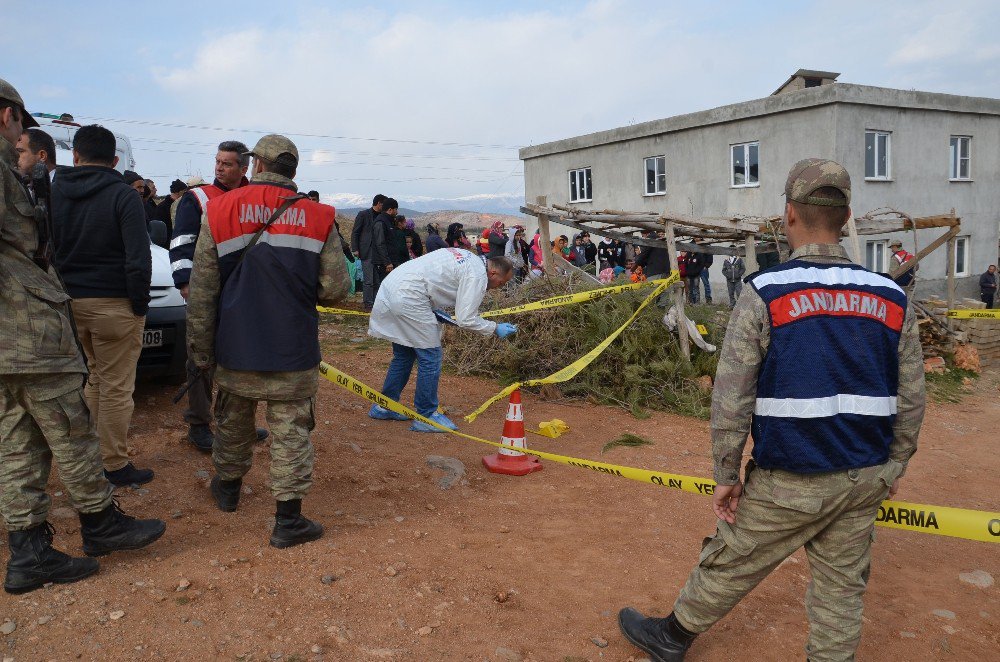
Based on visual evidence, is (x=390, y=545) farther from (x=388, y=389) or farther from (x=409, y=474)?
(x=388, y=389)

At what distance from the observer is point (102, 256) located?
13.0 feet

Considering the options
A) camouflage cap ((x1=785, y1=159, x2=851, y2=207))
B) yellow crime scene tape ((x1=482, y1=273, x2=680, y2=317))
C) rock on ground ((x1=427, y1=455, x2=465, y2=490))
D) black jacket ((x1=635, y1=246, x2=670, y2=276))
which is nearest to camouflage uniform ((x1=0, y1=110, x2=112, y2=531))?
rock on ground ((x1=427, y1=455, x2=465, y2=490))

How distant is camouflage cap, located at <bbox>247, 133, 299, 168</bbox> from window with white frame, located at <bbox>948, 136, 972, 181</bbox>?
21983mm

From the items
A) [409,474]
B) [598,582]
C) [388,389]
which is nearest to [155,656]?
[598,582]

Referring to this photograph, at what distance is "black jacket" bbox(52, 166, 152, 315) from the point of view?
3.88 m

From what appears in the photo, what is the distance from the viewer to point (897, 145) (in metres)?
19.0

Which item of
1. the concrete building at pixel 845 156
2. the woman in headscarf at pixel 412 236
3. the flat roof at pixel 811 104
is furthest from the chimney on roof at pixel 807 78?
the woman in headscarf at pixel 412 236

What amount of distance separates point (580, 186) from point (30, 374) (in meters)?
23.4

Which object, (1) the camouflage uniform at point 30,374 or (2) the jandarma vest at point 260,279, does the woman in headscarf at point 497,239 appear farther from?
(1) the camouflage uniform at point 30,374

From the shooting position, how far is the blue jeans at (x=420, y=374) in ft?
19.4

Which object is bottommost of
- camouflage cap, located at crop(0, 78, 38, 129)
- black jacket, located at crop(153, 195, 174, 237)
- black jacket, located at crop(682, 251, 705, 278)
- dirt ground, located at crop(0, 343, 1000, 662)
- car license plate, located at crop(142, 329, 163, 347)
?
dirt ground, located at crop(0, 343, 1000, 662)

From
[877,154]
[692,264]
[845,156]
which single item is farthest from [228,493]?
[877,154]

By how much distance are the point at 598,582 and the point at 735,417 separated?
1.49 meters

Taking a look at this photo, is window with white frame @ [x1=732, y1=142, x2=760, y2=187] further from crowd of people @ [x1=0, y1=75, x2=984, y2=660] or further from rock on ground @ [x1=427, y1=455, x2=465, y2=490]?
crowd of people @ [x1=0, y1=75, x2=984, y2=660]
